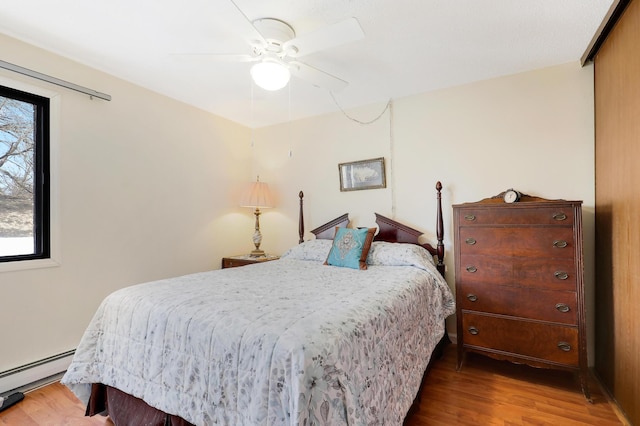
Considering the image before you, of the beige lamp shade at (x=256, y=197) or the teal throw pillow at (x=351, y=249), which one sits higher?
the beige lamp shade at (x=256, y=197)

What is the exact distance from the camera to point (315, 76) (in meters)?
2.12

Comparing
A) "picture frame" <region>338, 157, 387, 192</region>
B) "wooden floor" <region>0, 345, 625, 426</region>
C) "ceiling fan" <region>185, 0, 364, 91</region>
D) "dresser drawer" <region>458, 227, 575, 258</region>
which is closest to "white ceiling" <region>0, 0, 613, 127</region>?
"ceiling fan" <region>185, 0, 364, 91</region>

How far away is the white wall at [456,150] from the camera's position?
2363mm

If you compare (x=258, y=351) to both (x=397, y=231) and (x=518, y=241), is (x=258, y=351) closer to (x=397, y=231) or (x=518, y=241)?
(x=518, y=241)

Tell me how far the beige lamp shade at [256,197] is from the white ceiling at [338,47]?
1.11 m

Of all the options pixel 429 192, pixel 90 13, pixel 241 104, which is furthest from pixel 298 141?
pixel 90 13

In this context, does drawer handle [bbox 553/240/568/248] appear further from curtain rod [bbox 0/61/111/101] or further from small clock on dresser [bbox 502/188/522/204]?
curtain rod [bbox 0/61/111/101]

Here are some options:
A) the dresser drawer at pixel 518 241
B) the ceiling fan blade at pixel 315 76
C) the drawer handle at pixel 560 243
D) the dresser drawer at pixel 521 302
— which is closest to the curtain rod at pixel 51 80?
the ceiling fan blade at pixel 315 76

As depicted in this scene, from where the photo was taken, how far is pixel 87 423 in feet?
5.57

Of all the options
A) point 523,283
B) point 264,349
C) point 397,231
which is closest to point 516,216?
point 523,283

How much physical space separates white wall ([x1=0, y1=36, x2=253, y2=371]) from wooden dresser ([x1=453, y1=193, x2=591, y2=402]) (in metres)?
2.54

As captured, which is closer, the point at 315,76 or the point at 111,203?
the point at 315,76

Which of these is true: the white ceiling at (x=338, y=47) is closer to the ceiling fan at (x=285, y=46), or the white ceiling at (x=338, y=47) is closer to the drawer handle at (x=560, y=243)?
the ceiling fan at (x=285, y=46)

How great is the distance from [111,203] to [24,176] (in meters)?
0.56
